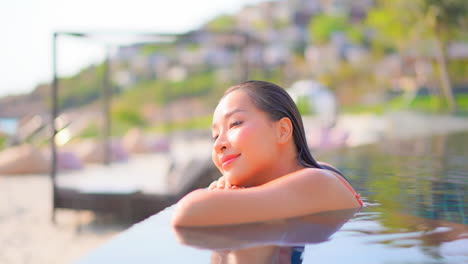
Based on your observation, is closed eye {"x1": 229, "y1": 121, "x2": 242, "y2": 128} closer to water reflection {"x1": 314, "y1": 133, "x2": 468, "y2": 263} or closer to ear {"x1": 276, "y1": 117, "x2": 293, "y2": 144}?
ear {"x1": 276, "y1": 117, "x2": 293, "y2": 144}

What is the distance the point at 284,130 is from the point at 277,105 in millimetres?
62

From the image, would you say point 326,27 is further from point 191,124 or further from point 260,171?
point 260,171

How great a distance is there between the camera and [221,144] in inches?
53.4

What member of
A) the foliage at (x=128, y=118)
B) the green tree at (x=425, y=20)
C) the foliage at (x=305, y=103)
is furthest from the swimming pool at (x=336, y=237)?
the foliage at (x=128, y=118)

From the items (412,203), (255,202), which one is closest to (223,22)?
(412,203)

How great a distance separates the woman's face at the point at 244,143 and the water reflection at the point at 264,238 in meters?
0.17

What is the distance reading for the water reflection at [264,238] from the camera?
98 centimetres

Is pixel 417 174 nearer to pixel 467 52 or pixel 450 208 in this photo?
pixel 450 208

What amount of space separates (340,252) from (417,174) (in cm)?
151

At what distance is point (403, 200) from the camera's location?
5.61 feet

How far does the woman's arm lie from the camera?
119cm

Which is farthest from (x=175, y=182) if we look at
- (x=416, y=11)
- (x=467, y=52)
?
(x=467, y=52)

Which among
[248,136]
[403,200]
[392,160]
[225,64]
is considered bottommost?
[225,64]

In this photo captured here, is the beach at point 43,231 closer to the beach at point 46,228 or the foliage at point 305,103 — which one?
the beach at point 46,228
